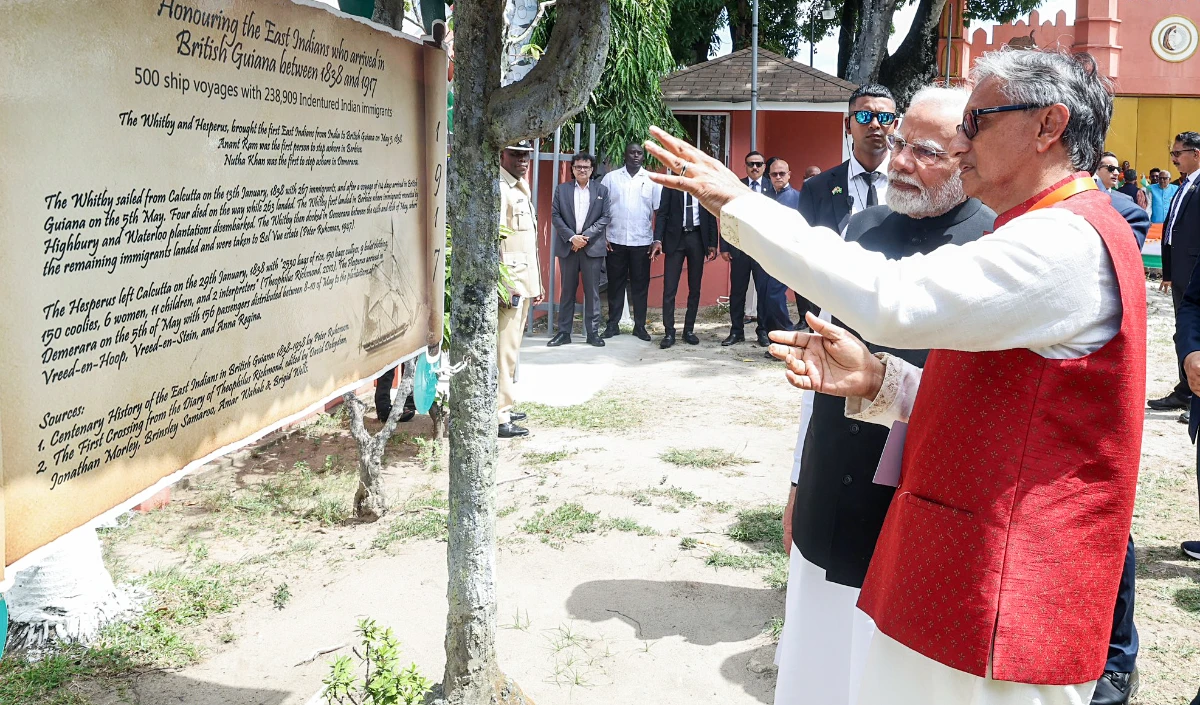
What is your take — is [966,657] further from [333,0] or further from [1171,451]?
[1171,451]

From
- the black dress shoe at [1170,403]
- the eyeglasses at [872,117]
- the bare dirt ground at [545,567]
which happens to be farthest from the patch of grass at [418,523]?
the black dress shoe at [1170,403]

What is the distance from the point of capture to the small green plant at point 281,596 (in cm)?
384

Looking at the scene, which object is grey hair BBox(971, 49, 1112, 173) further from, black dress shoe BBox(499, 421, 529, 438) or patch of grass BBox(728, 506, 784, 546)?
black dress shoe BBox(499, 421, 529, 438)

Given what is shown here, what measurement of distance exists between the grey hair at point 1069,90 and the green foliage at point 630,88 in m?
10.5

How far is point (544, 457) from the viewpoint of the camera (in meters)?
6.02

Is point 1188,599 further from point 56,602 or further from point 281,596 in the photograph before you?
point 56,602

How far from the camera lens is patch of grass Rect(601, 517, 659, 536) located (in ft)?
15.7

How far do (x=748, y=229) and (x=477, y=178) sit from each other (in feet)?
3.76

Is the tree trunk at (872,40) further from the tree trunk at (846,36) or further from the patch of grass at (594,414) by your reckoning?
the patch of grass at (594,414)

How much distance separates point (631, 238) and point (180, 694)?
817 centimetres

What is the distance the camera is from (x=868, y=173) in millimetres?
4520

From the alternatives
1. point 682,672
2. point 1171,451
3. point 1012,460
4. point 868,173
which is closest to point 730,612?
point 682,672

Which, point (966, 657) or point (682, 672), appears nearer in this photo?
point (966, 657)

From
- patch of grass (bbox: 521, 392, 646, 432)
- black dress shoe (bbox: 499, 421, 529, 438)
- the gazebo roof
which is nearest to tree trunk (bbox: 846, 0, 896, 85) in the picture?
the gazebo roof
